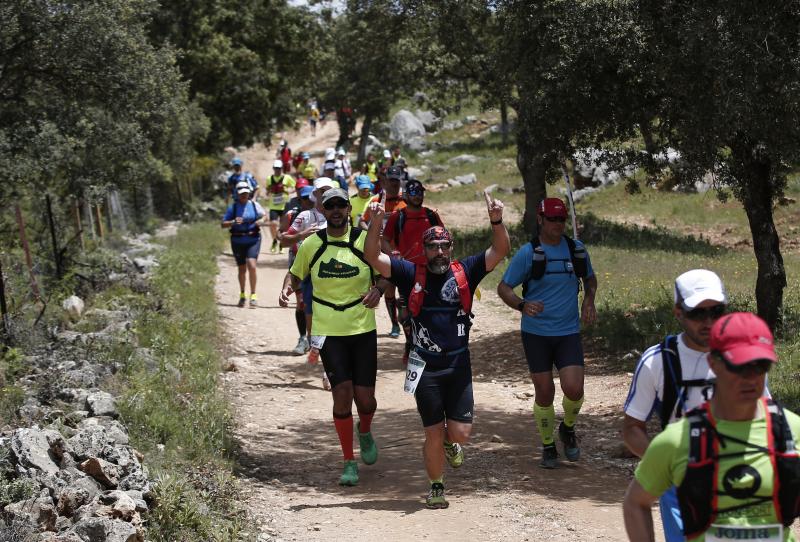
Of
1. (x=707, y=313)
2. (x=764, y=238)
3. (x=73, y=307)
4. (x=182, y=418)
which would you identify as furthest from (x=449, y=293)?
(x=73, y=307)

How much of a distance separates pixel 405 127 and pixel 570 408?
48.4m

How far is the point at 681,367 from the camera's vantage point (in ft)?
13.9

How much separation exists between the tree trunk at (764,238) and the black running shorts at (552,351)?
440 centimetres

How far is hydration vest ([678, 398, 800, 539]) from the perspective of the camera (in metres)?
3.28

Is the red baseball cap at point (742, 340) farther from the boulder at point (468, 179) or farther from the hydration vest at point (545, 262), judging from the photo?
the boulder at point (468, 179)

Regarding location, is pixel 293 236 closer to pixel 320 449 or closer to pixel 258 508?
pixel 320 449

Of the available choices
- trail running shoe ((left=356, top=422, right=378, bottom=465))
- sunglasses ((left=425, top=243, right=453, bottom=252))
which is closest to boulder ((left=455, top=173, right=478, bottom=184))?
trail running shoe ((left=356, top=422, right=378, bottom=465))

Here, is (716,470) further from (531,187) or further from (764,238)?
(531,187)

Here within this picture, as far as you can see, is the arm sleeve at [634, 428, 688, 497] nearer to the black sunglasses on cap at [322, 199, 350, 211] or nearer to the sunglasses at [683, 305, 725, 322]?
the sunglasses at [683, 305, 725, 322]

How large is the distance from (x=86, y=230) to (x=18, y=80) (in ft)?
23.2

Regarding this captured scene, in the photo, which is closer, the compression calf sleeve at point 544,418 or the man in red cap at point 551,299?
the man in red cap at point 551,299

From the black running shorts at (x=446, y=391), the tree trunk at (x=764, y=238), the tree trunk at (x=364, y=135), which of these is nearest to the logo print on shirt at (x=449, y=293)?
the black running shorts at (x=446, y=391)

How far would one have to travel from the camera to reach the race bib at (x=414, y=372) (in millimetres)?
6926

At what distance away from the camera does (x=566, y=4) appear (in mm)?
12383
